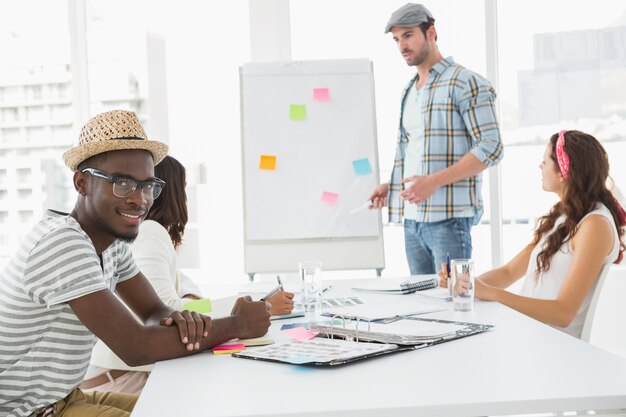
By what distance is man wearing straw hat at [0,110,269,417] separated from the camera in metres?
1.57

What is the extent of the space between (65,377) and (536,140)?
142 inches

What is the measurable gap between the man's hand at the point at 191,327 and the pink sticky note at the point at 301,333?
0.21m

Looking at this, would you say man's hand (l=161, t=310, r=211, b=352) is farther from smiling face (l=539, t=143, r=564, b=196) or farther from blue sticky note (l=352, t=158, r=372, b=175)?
blue sticky note (l=352, t=158, r=372, b=175)

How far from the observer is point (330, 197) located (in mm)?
4051

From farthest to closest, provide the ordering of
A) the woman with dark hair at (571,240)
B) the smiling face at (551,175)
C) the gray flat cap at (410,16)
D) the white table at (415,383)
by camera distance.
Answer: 1. the gray flat cap at (410,16)
2. the smiling face at (551,175)
3. the woman with dark hair at (571,240)
4. the white table at (415,383)

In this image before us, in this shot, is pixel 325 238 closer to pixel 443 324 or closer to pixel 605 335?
pixel 605 335

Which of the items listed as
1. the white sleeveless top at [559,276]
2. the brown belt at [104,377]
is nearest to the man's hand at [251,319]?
the brown belt at [104,377]

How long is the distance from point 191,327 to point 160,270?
675 mm

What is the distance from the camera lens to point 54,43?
4.77 meters

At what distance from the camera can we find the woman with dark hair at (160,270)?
82.4 inches

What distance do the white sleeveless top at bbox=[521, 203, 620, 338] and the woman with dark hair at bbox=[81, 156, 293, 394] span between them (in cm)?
91

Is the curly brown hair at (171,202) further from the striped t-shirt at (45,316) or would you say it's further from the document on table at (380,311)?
the striped t-shirt at (45,316)

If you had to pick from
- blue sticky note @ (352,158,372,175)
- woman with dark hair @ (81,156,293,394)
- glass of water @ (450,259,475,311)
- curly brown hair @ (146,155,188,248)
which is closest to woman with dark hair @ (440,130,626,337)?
glass of water @ (450,259,475,311)

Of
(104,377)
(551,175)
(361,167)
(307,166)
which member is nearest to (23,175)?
(307,166)
